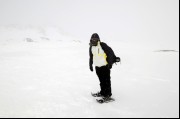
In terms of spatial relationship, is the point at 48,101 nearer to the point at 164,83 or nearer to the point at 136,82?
the point at 136,82

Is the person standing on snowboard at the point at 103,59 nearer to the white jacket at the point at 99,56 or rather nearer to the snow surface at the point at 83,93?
the white jacket at the point at 99,56

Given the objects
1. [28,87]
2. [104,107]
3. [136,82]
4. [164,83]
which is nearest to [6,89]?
[28,87]

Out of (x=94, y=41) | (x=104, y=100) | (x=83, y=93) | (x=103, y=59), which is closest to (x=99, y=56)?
(x=103, y=59)

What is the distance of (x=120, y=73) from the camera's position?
32.1 feet

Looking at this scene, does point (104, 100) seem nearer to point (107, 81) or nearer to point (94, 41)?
point (107, 81)

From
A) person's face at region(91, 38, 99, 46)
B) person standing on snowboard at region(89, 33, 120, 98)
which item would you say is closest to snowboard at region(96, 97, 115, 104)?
person standing on snowboard at region(89, 33, 120, 98)

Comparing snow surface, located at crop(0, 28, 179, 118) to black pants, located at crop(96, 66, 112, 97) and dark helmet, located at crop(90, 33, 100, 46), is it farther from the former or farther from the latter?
dark helmet, located at crop(90, 33, 100, 46)

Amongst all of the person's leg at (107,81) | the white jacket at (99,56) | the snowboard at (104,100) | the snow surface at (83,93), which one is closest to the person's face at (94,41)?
the white jacket at (99,56)

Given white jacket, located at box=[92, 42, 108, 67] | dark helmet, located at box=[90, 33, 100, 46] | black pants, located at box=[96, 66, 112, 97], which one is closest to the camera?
dark helmet, located at box=[90, 33, 100, 46]

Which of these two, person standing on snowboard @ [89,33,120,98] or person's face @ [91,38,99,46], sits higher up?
person's face @ [91,38,99,46]

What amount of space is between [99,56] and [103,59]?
15 cm

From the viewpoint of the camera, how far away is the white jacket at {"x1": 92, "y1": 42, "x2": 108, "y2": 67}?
5602mm

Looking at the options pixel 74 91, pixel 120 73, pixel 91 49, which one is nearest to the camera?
pixel 91 49

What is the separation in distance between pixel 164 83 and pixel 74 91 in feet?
12.1
